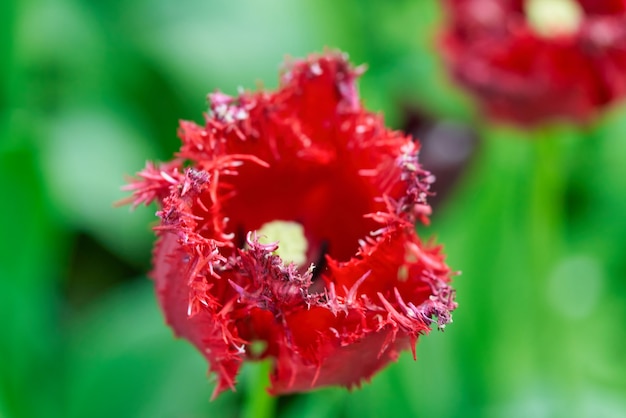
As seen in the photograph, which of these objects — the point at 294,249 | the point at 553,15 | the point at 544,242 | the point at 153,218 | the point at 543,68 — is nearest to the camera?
the point at 294,249

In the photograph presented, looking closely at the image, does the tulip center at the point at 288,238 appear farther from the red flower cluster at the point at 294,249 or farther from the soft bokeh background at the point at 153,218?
the soft bokeh background at the point at 153,218

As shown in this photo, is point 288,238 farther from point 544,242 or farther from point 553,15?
point 553,15

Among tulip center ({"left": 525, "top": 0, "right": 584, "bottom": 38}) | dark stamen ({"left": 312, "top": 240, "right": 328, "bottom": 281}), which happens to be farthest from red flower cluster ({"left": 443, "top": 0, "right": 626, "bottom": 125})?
dark stamen ({"left": 312, "top": 240, "right": 328, "bottom": 281})

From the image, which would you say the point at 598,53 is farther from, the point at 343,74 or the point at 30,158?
the point at 30,158

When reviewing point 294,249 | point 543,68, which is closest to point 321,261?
point 294,249

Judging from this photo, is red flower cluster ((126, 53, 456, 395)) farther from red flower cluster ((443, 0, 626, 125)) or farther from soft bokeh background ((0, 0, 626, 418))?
red flower cluster ((443, 0, 626, 125))

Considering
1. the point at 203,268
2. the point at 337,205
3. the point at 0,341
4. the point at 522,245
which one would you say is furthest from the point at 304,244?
the point at 522,245

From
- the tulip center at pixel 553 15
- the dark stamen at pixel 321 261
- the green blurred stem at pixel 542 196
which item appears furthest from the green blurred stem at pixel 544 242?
the dark stamen at pixel 321 261
